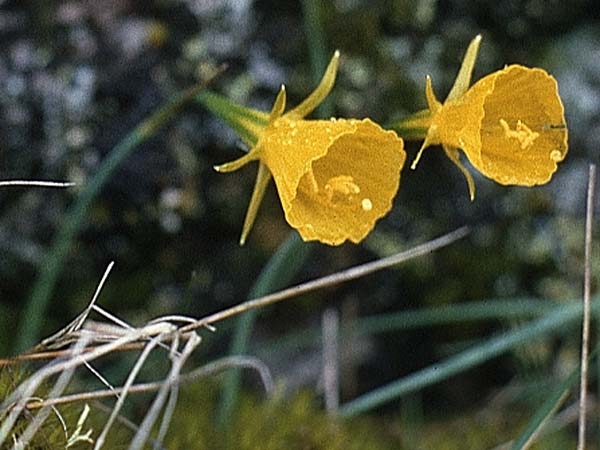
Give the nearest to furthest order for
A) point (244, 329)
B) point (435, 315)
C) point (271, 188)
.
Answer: point (244, 329) < point (435, 315) < point (271, 188)

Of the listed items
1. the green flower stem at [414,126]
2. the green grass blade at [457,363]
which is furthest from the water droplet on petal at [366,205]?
the green grass blade at [457,363]

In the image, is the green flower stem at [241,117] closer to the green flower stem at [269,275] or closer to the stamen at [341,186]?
the stamen at [341,186]

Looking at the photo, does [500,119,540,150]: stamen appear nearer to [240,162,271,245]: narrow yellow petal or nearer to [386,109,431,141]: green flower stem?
[386,109,431,141]: green flower stem

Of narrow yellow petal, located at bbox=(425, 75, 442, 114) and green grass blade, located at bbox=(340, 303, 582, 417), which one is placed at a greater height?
narrow yellow petal, located at bbox=(425, 75, 442, 114)

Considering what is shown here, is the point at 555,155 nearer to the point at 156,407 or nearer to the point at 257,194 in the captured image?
the point at 257,194

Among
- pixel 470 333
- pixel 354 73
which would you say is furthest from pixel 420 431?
pixel 354 73

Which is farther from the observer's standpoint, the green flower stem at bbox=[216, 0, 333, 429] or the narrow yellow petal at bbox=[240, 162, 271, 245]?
the green flower stem at bbox=[216, 0, 333, 429]

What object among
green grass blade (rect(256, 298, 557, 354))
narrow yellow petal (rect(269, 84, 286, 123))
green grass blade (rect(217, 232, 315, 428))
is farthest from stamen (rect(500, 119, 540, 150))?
green grass blade (rect(256, 298, 557, 354))

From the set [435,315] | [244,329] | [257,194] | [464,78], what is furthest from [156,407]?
[435,315]
